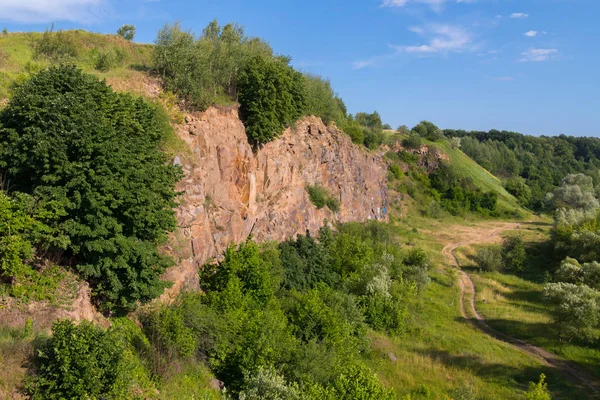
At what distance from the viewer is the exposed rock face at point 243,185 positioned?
58.7 ft

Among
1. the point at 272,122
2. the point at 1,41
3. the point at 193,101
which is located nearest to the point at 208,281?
the point at 193,101

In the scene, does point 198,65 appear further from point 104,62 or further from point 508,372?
point 508,372

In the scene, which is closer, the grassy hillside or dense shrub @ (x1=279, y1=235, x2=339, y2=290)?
the grassy hillside

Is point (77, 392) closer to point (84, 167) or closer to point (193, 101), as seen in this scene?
point (84, 167)

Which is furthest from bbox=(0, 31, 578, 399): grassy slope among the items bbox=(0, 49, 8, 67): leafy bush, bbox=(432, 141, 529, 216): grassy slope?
bbox=(432, 141, 529, 216): grassy slope

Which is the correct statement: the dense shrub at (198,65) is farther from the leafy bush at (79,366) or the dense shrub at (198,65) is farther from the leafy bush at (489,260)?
the leafy bush at (489,260)

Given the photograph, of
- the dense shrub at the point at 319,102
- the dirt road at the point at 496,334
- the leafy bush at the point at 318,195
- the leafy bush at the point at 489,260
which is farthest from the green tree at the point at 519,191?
the leafy bush at the point at 318,195

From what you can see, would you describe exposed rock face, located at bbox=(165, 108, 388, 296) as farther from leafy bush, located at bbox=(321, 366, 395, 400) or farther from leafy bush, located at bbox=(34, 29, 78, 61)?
leafy bush, located at bbox=(34, 29, 78, 61)

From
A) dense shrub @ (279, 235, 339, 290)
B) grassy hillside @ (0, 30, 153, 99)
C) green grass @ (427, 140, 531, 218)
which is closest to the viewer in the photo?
grassy hillside @ (0, 30, 153, 99)

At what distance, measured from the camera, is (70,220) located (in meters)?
12.0

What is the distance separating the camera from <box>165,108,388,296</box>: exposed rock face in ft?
58.7

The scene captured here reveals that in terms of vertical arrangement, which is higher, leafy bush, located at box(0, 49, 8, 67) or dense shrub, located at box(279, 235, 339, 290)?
leafy bush, located at box(0, 49, 8, 67)

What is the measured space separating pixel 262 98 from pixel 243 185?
18.5 ft

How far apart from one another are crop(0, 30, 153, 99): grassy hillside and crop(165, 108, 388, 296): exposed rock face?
4.09 meters
